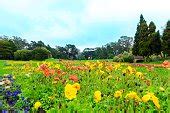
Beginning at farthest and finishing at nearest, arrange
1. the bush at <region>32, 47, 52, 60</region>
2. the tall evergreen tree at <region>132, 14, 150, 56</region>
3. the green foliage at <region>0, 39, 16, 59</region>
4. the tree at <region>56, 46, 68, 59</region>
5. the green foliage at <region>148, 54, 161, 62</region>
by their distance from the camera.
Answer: the tree at <region>56, 46, 68, 59</region>, the green foliage at <region>148, 54, 161, 62</region>, the tall evergreen tree at <region>132, 14, 150, 56</region>, the green foliage at <region>0, 39, 16, 59</region>, the bush at <region>32, 47, 52, 60</region>

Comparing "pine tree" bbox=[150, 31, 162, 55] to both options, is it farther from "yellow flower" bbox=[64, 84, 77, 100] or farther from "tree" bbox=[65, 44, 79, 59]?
"yellow flower" bbox=[64, 84, 77, 100]

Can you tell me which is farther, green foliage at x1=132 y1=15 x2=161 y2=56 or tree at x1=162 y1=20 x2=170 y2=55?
green foliage at x1=132 y1=15 x2=161 y2=56

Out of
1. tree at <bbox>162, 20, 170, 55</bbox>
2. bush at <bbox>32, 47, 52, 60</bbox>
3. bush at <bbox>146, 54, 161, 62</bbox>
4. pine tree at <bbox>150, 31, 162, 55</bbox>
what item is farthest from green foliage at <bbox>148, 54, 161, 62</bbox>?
bush at <bbox>32, 47, 52, 60</bbox>

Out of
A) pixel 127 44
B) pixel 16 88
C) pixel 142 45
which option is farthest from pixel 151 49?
pixel 127 44

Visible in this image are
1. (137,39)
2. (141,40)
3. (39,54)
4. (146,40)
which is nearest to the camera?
(39,54)

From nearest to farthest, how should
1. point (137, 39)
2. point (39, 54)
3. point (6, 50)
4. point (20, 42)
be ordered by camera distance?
1. point (39, 54)
2. point (6, 50)
3. point (137, 39)
4. point (20, 42)

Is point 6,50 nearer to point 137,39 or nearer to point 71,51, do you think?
point 137,39

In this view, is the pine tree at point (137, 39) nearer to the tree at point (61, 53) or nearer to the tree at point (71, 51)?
the tree at point (61, 53)

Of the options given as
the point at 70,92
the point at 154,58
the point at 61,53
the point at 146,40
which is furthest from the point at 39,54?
the point at 70,92

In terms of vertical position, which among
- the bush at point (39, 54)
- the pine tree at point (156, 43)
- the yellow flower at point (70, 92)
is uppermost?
the pine tree at point (156, 43)

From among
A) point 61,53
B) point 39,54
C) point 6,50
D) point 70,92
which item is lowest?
point 70,92

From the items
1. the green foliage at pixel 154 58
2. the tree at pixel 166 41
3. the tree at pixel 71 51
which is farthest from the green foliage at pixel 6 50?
the tree at pixel 71 51

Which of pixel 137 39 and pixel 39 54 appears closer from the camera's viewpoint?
pixel 39 54

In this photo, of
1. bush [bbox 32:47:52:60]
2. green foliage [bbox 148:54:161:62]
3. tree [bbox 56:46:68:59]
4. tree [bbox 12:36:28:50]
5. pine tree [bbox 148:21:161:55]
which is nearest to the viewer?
bush [bbox 32:47:52:60]
